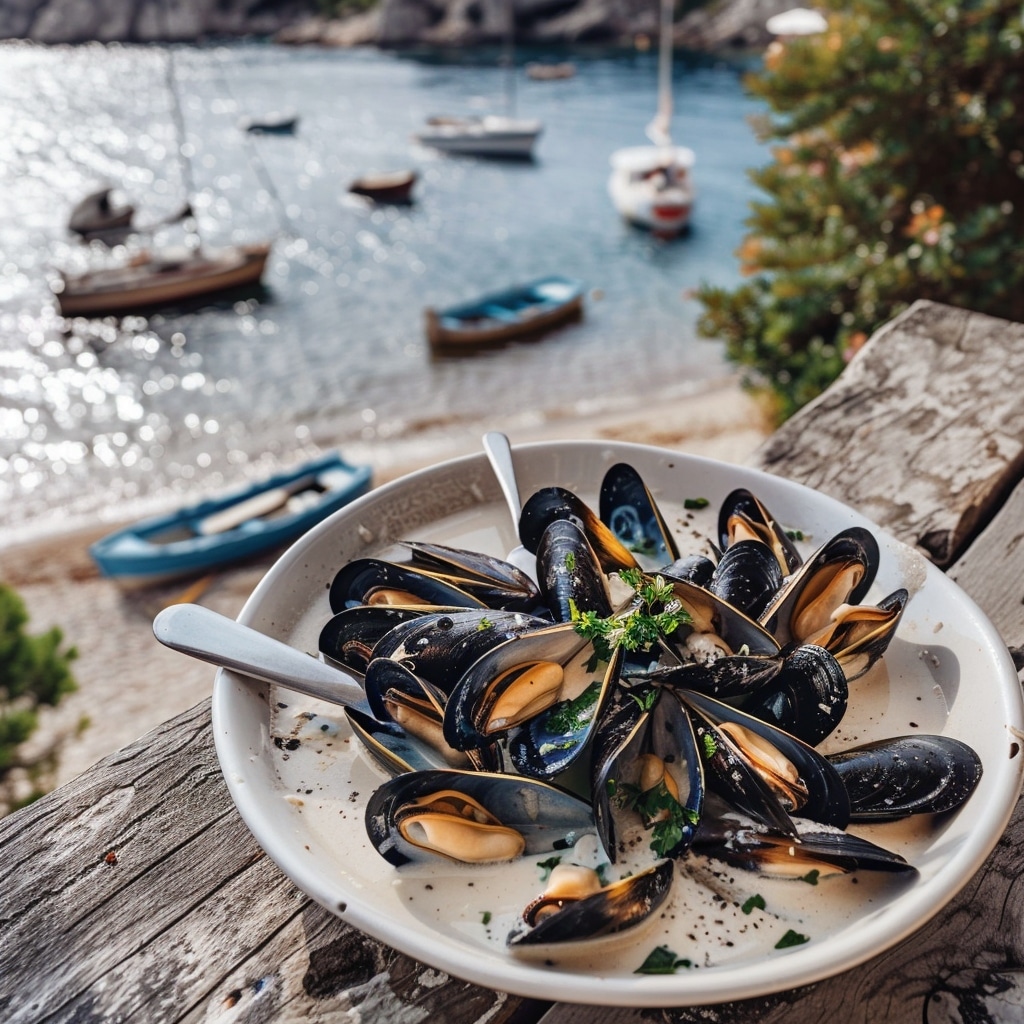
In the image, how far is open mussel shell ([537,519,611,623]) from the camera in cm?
146

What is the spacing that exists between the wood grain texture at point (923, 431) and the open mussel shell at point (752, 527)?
0.56 metres

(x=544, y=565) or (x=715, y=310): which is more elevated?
(x=544, y=565)

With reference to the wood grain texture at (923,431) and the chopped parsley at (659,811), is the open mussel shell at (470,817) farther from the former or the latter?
the wood grain texture at (923,431)

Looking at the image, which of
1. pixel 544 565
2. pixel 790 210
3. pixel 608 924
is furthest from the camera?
pixel 790 210

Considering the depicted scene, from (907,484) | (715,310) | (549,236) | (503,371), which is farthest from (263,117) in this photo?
(907,484)

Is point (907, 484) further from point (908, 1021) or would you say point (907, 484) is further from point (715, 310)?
point (715, 310)

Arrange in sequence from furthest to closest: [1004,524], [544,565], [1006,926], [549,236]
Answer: [549,236] → [1004,524] → [544,565] → [1006,926]

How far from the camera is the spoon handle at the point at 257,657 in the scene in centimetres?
131

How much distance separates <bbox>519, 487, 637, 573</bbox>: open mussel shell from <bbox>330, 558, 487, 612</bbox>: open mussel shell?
0.76 ft

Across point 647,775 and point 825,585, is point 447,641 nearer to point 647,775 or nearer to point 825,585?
point 647,775

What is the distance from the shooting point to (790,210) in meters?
7.55

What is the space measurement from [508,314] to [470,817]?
17.0 m

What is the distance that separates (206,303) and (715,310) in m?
14.8

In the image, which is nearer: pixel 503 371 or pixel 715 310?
pixel 715 310
